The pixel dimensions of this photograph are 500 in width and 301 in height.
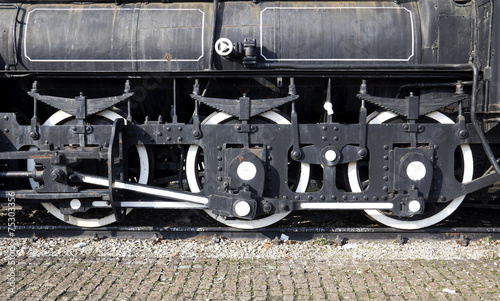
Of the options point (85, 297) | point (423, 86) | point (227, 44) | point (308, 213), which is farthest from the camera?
point (308, 213)

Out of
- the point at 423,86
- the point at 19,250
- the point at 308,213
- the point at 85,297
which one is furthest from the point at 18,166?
the point at 423,86

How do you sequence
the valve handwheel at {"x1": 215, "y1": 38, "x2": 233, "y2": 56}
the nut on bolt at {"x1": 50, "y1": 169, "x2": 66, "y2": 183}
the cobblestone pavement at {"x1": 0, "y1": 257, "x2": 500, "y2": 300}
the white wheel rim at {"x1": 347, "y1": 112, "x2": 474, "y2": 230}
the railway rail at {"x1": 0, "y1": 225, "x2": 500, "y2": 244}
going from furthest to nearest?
the railway rail at {"x1": 0, "y1": 225, "x2": 500, "y2": 244} → the white wheel rim at {"x1": 347, "y1": 112, "x2": 474, "y2": 230} → the nut on bolt at {"x1": 50, "y1": 169, "x2": 66, "y2": 183} → the valve handwheel at {"x1": 215, "y1": 38, "x2": 233, "y2": 56} → the cobblestone pavement at {"x1": 0, "y1": 257, "x2": 500, "y2": 300}

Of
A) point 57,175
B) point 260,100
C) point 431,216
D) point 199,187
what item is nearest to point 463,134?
point 431,216

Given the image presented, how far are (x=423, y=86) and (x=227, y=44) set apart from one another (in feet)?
6.98

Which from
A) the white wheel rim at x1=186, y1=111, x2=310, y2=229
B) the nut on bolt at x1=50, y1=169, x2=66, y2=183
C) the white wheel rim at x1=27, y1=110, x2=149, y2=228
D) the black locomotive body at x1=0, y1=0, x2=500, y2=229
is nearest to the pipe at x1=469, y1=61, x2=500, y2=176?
the black locomotive body at x1=0, y1=0, x2=500, y2=229

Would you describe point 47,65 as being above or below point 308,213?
above

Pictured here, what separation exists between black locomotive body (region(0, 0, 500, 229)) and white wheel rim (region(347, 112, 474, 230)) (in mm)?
14

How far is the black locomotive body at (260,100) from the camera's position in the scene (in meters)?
4.94

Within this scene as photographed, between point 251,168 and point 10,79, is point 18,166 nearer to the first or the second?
point 10,79

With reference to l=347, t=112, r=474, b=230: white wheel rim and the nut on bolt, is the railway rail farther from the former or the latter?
the nut on bolt

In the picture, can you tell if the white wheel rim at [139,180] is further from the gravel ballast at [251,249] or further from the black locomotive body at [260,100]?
the gravel ballast at [251,249]

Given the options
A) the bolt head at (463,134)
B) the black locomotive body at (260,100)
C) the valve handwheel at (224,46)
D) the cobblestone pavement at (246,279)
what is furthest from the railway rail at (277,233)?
the valve handwheel at (224,46)

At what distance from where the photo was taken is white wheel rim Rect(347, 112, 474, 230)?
5.11 m

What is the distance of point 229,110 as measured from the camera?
16.4 feet
